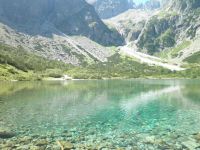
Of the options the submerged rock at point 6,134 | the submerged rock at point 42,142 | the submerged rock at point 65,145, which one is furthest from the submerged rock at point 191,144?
the submerged rock at point 6,134

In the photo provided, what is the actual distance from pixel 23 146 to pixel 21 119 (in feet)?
68.5

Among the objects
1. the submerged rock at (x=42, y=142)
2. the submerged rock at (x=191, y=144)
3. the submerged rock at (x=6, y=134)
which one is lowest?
the submerged rock at (x=191, y=144)

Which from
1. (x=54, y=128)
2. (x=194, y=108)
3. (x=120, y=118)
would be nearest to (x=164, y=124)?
(x=120, y=118)

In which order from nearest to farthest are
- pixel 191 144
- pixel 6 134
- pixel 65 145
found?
pixel 65 145, pixel 191 144, pixel 6 134

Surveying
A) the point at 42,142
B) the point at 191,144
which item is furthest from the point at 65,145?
the point at 191,144

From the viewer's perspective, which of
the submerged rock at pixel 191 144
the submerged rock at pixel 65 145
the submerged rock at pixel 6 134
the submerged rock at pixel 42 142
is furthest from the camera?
the submerged rock at pixel 6 134

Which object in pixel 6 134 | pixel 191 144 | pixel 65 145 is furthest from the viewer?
pixel 6 134

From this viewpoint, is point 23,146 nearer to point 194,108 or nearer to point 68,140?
point 68,140

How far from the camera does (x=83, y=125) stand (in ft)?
179

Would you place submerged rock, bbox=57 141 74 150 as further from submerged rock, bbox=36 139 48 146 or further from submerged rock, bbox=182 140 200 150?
submerged rock, bbox=182 140 200 150

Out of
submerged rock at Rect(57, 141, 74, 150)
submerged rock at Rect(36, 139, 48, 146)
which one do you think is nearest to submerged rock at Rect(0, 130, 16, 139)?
submerged rock at Rect(36, 139, 48, 146)

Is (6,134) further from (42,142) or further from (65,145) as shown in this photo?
(65,145)

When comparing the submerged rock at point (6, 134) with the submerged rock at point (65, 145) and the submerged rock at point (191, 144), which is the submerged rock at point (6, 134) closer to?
the submerged rock at point (65, 145)

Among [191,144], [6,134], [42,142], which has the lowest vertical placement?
[191,144]
